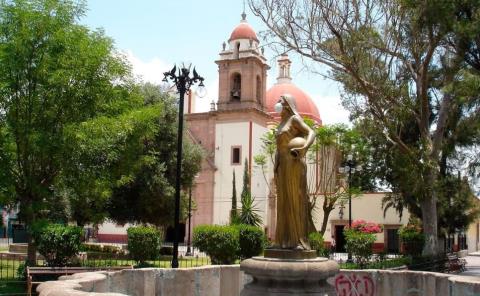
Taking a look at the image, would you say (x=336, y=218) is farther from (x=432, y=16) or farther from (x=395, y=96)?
(x=432, y=16)

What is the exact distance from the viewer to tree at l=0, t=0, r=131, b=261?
572 inches

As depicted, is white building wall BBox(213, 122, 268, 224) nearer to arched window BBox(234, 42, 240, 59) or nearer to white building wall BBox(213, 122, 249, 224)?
white building wall BBox(213, 122, 249, 224)

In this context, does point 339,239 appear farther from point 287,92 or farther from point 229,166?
point 287,92

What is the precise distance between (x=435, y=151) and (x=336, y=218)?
2212cm

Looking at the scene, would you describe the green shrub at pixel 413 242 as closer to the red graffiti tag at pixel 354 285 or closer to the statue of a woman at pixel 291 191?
the red graffiti tag at pixel 354 285

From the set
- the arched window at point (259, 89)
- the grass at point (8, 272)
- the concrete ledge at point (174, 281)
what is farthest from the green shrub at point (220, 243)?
the arched window at point (259, 89)

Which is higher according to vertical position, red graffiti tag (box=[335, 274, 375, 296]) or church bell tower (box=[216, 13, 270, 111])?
church bell tower (box=[216, 13, 270, 111])

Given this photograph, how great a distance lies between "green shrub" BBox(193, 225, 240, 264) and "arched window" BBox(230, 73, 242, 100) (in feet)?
96.0

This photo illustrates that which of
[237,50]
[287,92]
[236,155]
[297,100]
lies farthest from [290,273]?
[297,100]

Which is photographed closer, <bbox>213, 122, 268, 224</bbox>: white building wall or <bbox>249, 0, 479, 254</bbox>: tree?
<bbox>249, 0, 479, 254</bbox>: tree

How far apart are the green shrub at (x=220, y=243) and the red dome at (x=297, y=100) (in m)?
33.6

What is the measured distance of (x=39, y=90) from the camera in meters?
15.0

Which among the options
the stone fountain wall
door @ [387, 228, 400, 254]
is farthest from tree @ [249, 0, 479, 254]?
door @ [387, 228, 400, 254]

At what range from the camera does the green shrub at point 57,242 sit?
1347 cm
